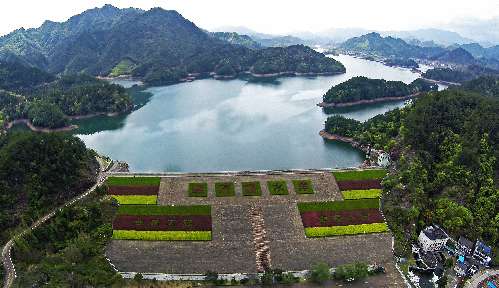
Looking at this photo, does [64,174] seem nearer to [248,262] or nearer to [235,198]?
[235,198]

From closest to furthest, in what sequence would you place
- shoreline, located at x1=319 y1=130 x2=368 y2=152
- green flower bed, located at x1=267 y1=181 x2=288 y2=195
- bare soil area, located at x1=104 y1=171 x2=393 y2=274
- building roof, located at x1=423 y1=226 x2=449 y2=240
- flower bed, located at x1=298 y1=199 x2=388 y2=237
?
bare soil area, located at x1=104 y1=171 x2=393 y2=274 → building roof, located at x1=423 y1=226 x2=449 y2=240 → flower bed, located at x1=298 y1=199 x2=388 y2=237 → green flower bed, located at x1=267 y1=181 x2=288 y2=195 → shoreline, located at x1=319 y1=130 x2=368 y2=152

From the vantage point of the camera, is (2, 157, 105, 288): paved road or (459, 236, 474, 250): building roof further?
(459, 236, 474, 250): building roof

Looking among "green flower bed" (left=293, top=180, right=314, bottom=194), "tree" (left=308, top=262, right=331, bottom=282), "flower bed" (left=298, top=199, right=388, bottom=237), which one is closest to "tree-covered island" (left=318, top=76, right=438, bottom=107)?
"green flower bed" (left=293, top=180, right=314, bottom=194)

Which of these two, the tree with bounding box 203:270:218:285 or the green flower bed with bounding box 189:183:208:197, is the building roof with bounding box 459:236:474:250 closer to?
the tree with bounding box 203:270:218:285

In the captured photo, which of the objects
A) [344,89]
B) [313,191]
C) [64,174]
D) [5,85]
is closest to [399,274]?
[313,191]

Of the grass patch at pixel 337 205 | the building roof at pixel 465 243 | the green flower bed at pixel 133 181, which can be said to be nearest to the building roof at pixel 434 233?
the building roof at pixel 465 243

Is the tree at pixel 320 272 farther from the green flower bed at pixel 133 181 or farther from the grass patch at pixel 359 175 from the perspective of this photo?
the green flower bed at pixel 133 181
